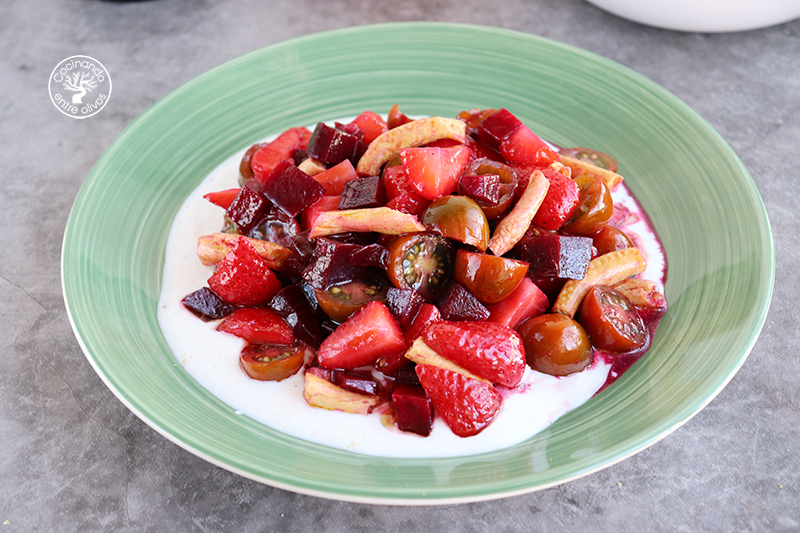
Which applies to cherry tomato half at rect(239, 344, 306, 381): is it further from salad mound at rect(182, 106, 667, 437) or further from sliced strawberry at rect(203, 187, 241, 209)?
sliced strawberry at rect(203, 187, 241, 209)

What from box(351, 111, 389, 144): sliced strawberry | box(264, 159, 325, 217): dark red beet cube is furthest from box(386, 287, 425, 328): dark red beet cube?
box(351, 111, 389, 144): sliced strawberry

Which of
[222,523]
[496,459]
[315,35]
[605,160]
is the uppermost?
[315,35]

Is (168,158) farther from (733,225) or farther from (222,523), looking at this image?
(733,225)

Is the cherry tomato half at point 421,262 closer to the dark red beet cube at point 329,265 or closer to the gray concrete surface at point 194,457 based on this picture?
the dark red beet cube at point 329,265

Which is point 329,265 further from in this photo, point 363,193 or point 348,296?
point 363,193

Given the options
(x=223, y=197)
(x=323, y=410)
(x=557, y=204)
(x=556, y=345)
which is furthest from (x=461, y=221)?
(x=223, y=197)

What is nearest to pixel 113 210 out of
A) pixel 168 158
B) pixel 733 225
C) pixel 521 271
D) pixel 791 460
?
pixel 168 158
